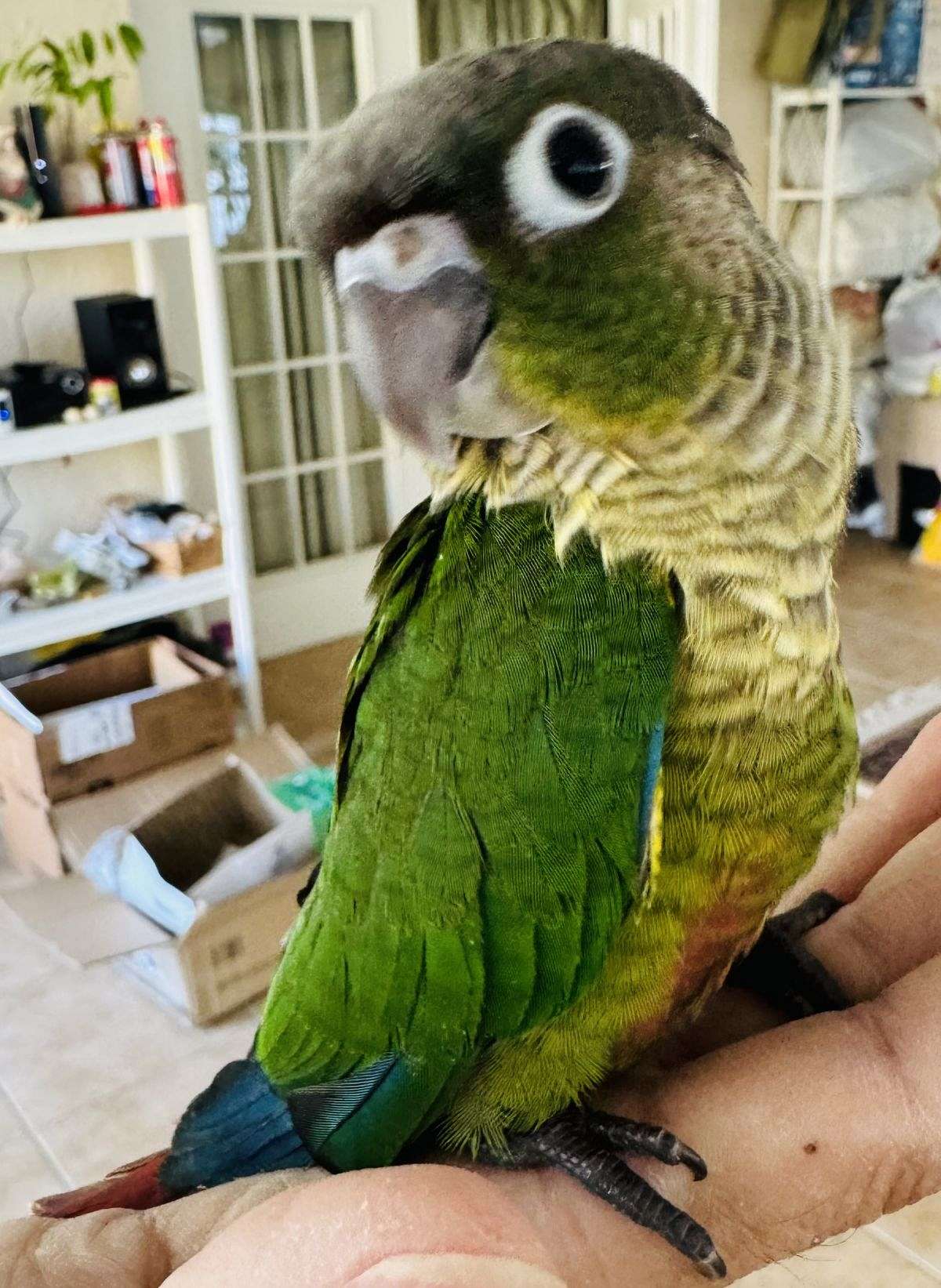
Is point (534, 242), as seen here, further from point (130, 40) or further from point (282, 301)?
point (282, 301)

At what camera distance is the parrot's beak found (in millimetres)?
632

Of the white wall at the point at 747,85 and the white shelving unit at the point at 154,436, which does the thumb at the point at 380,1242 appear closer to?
the white shelving unit at the point at 154,436

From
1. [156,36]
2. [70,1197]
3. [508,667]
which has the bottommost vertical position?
[70,1197]

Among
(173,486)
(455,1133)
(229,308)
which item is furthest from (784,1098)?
(229,308)

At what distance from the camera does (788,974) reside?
0.95 meters

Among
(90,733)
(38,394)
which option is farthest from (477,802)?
(38,394)

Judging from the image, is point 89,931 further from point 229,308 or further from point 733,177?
point 229,308

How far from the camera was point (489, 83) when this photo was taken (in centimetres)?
62

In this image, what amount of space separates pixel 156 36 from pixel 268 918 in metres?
→ 2.21

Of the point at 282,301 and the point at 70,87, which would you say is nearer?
the point at 70,87

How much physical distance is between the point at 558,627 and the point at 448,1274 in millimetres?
363

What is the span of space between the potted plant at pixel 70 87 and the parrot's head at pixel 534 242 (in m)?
1.89

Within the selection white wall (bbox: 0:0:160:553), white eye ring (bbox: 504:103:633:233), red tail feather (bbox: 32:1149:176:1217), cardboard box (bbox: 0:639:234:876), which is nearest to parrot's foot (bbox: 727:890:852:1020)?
red tail feather (bbox: 32:1149:176:1217)

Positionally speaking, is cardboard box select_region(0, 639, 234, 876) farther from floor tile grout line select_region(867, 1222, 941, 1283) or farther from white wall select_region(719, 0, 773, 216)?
white wall select_region(719, 0, 773, 216)
